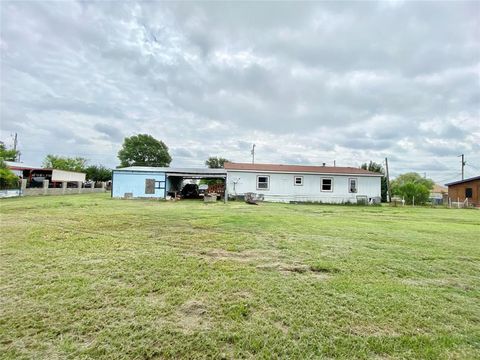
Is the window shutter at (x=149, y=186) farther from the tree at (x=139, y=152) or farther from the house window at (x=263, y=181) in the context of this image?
the tree at (x=139, y=152)

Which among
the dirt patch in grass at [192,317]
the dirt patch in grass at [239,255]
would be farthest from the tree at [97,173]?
the dirt patch in grass at [192,317]

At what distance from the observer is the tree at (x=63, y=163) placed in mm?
41312

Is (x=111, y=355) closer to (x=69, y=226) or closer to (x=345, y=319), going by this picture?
(x=345, y=319)

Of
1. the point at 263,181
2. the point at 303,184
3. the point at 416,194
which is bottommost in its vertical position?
the point at 416,194

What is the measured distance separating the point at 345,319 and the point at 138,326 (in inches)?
79.0

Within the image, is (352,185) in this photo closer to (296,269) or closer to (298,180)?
(298,180)

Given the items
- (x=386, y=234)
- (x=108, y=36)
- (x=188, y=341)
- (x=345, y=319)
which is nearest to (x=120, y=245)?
(x=188, y=341)

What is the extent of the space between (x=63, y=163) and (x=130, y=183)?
30.8 meters

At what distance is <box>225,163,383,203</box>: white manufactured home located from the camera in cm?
1984

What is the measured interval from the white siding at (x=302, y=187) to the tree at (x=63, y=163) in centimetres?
3435

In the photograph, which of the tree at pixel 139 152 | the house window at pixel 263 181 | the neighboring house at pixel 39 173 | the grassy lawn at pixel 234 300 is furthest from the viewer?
the tree at pixel 139 152

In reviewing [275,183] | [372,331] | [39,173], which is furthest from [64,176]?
[372,331]

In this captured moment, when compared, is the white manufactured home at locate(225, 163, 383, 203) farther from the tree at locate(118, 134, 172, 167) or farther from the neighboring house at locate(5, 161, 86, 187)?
the tree at locate(118, 134, 172, 167)

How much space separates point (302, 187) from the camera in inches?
799
